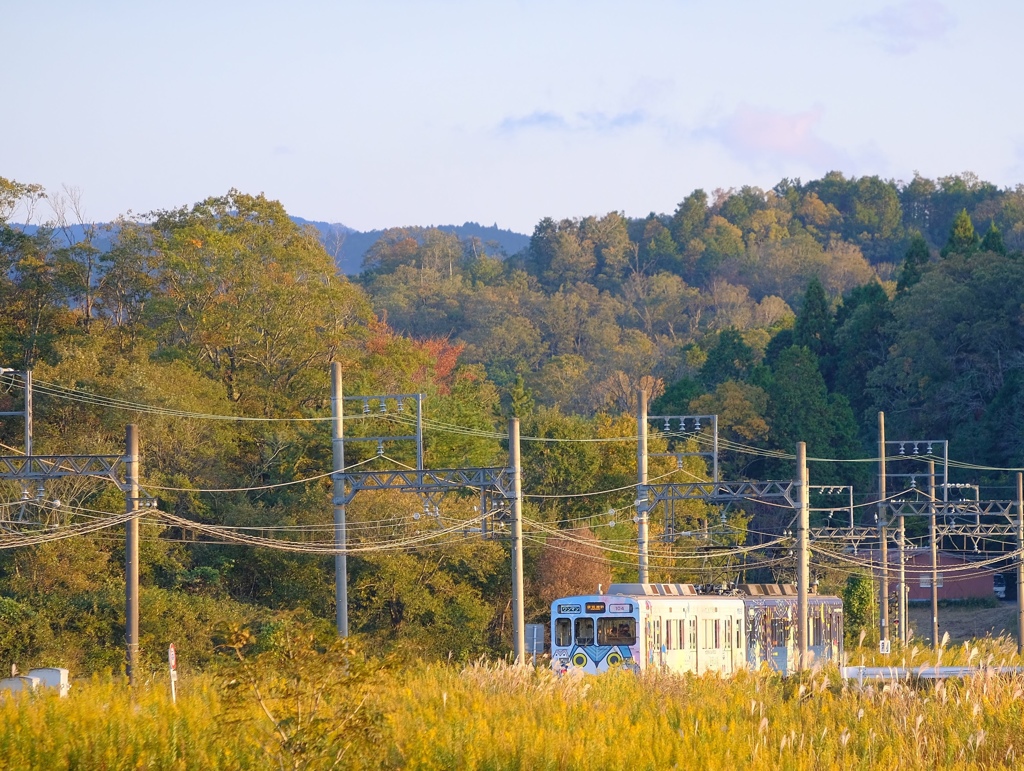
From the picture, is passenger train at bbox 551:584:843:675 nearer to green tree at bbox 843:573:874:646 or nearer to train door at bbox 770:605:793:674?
train door at bbox 770:605:793:674

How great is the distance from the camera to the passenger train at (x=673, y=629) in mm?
30062

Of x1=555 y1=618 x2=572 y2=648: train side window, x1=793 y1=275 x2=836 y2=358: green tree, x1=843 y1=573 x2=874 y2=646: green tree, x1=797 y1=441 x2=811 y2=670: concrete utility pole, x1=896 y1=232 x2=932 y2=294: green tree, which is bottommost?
x1=843 y1=573 x2=874 y2=646: green tree

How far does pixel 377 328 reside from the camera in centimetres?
6650

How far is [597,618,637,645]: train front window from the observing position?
2998 cm

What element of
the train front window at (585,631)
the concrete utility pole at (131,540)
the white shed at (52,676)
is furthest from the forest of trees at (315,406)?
the white shed at (52,676)

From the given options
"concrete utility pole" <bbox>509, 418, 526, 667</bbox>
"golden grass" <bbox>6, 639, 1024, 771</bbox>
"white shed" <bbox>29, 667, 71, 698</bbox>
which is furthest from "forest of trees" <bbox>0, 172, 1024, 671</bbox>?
"golden grass" <bbox>6, 639, 1024, 771</bbox>

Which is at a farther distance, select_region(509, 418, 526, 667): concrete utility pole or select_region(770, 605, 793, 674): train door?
select_region(770, 605, 793, 674): train door

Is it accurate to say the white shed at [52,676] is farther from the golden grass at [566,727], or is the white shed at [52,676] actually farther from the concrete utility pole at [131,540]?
the concrete utility pole at [131,540]

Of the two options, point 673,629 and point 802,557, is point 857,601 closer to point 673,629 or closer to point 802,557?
point 802,557

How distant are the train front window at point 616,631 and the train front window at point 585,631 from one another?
194 millimetres

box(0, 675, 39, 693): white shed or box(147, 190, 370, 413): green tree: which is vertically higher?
box(147, 190, 370, 413): green tree

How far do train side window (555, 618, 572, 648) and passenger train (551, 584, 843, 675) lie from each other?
20 millimetres

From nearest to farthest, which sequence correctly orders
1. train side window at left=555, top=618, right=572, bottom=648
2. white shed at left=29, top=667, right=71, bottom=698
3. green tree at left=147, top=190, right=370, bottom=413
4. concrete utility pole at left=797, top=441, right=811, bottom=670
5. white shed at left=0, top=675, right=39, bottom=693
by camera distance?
white shed at left=0, top=675, right=39, bottom=693, white shed at left=29, top=667, right=71, bottom=698, train side window at left=555, top=618, right=572, bottom=648, concrete utility pole at left=797, top=441, right=811, bottom=670, green tree at left=147, top=190, right=370, bottom=413

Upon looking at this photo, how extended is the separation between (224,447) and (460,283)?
6834cm
